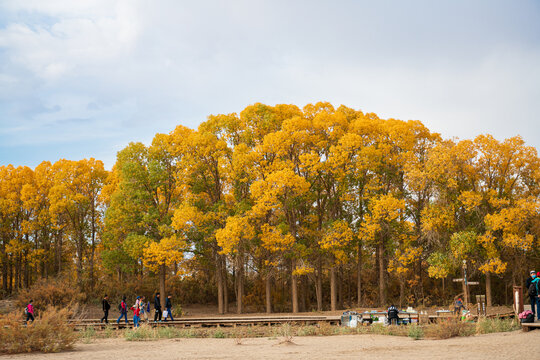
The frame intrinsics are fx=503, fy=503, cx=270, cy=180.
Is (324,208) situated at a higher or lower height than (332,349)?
higher

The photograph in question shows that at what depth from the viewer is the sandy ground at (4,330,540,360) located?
12430 millimetres

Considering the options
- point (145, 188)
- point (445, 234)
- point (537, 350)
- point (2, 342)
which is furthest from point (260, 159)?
point (537, 350)

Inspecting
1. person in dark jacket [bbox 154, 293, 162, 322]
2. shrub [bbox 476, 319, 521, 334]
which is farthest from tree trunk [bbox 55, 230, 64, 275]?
shrub [bbox 476, 319, 521, 334]

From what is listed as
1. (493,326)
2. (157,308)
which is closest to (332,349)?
(493,326)

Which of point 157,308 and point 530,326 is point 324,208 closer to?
point 157,308

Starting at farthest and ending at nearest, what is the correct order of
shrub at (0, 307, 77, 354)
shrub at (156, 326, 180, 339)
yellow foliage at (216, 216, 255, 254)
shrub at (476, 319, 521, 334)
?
yellow foliage at (216, 216, 255, 254) → shrub at (156, 326, 180, 339) → shrub at (476, 319, 521, 334) → shrub at (0, 307, 77, 354)

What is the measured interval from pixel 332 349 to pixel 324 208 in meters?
21.1

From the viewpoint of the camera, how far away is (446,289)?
36.2 meters

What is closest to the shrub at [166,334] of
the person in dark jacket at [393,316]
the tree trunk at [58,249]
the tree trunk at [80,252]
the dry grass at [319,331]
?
the dry grass at [319,331]

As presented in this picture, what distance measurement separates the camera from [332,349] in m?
14.5

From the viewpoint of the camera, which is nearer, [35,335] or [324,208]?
[35,335]

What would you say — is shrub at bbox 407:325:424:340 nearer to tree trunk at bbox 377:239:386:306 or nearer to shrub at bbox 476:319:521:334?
shrub at bbox 476:319:521:334

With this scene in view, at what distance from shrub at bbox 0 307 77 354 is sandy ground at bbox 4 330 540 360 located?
1.95 ft

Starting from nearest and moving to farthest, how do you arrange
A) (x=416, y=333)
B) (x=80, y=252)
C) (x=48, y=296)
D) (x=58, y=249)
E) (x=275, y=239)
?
(x=416, y=333)
(x=275, y=239)
(x=48, y=296)
(x=80, y=252)
(x=58, y=249)
